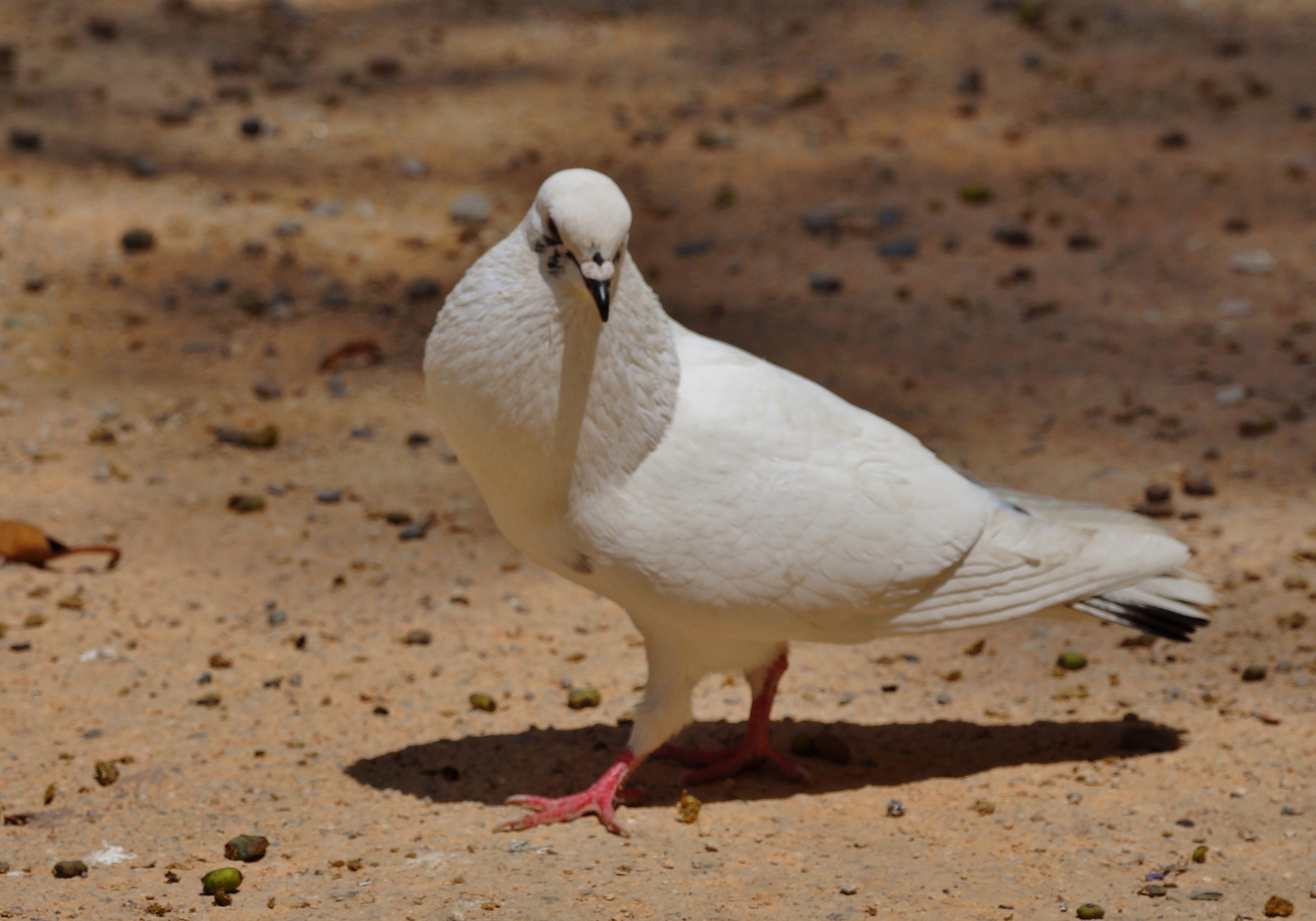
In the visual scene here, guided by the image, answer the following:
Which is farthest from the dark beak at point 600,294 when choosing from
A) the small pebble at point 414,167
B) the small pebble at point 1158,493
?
the small pebble at point 414,167

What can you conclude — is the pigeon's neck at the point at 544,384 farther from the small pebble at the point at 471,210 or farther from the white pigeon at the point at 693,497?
the small pebble at the point at 471,210

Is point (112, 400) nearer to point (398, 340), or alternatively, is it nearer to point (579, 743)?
point (398, 340)

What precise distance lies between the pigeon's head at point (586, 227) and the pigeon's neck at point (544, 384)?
96 millimetres

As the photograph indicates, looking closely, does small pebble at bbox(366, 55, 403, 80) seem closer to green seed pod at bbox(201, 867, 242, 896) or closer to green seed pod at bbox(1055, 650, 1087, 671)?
green seed pod at bbox(1055, 650, 1087, 671)

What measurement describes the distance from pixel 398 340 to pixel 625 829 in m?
3.43

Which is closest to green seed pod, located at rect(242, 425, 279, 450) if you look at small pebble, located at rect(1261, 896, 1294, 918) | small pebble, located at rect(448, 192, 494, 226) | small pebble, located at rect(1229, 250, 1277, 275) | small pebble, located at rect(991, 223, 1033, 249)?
small pebble, located at rect(448, 192, 494, 226)

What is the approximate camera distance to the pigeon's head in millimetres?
2895

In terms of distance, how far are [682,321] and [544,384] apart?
11.2ft

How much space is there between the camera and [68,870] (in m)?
3.06

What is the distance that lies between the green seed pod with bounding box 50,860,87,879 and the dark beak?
5.60 feet

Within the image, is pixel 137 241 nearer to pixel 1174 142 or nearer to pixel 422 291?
pixel 422 291

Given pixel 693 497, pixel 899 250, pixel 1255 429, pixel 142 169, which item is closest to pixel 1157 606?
pixel 693 497

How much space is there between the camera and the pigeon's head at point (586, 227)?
9.50 feet

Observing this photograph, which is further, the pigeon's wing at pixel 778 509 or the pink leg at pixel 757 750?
the pink leg at pixel 757 750
